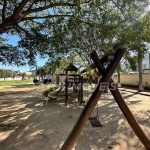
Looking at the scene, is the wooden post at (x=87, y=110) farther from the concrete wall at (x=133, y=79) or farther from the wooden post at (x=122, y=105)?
A: the concrete wall at (x=133, y=79)

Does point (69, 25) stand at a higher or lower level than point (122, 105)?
higher

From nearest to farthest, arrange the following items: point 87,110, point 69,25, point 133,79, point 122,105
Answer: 1. point 87,110
2. point 122,105
3. point 69,25
4. point 133,79

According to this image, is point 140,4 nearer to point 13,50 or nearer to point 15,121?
A: point 15,121

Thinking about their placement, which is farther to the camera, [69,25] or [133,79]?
[133,79]

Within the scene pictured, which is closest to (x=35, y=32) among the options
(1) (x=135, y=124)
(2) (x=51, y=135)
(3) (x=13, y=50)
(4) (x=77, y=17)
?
(3) (x=13, y=50)

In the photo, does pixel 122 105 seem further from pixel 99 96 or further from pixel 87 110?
pixel 87 110

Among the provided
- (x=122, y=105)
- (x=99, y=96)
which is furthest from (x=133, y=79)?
(x=99, y=96)

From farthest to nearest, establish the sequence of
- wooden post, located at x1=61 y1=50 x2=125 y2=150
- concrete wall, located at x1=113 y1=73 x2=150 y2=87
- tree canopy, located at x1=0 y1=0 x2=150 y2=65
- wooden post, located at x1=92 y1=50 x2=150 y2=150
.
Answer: concrete wall, located at x1=113 y1=73 x2=150 y2=87 < tree canopy, located at x1=0 y1=0 x2=150 y2=65 < wooden post, located at x1=92 y1=50 x2=150 y2=150 < wooden post, located at x1=61 y1=50 x2=125 y2=150

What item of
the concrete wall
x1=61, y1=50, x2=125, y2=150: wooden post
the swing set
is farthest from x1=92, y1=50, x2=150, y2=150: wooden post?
the concrete wall

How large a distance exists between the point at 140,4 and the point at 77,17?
257 cm

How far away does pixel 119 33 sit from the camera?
598 centimetres

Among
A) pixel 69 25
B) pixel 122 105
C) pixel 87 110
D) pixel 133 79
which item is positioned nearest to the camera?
pixel 87 110

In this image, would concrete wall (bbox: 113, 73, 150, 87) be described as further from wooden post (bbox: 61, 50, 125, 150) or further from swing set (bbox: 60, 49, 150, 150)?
wooden post (bbox: 61, 50, 125, 150)

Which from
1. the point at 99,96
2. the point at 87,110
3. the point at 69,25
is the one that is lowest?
→ the point at 87,110
